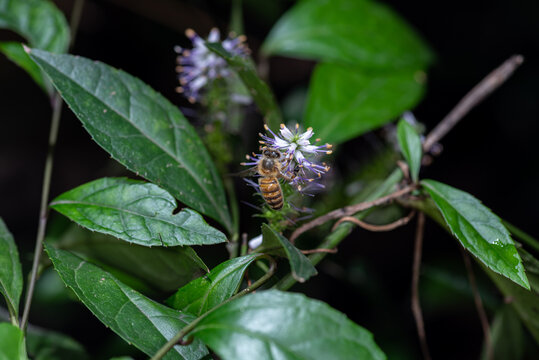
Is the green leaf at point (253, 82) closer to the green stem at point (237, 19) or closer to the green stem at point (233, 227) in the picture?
the green stem at point (233, 227)

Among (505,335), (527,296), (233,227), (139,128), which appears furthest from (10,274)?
(505,335)

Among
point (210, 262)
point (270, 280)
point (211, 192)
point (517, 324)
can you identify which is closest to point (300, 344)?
point (270, 280)

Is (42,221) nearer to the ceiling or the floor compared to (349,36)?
nearer to the floor

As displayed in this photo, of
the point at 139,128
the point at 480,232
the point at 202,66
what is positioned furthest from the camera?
the point at 202,66

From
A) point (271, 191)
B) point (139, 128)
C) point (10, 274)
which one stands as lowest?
point (10, 274)

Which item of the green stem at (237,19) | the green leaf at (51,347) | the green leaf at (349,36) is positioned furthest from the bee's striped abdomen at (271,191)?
the green stem at (237,19)

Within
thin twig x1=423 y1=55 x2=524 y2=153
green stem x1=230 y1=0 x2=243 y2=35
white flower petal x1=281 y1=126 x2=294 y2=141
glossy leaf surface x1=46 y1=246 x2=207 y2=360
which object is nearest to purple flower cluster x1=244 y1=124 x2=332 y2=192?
white flower petal x1=281 y1=126 x2=294 y2=141

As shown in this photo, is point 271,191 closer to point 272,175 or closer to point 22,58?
point 272,175

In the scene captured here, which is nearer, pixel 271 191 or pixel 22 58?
pixel 271 191

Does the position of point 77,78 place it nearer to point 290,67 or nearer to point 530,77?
point 290,67
